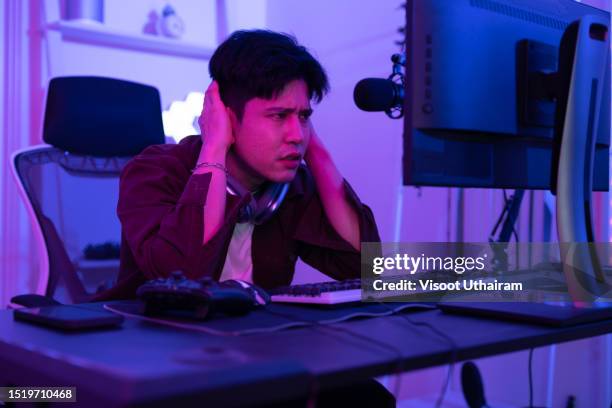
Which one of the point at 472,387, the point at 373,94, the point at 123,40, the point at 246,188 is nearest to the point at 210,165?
the point at 246,188

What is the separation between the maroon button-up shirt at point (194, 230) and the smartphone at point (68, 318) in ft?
1.10

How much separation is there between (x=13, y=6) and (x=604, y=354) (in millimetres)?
2641

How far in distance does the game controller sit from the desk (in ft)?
0.15

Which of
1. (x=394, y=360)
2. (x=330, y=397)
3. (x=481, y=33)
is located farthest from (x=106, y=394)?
(x=481, y=33)

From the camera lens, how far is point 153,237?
1225 mm

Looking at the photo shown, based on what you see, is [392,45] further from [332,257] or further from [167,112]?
[332,257]

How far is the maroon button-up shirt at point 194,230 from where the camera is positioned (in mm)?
1196

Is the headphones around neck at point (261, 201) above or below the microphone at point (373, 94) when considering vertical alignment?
below

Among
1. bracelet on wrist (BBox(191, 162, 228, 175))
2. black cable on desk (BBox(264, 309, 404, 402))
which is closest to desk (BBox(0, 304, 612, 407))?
black cable on desk (BBox(264, 309, 404, 402))

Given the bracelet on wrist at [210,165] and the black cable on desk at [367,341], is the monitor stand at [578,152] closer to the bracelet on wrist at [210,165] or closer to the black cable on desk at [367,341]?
the black cable on desk at [367,341]


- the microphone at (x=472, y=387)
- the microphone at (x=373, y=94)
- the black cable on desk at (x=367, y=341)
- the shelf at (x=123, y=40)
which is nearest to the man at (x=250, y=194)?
the microphone at (x=373, y=94)

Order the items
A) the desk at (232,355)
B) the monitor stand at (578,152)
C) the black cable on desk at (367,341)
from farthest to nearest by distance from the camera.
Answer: the monitor stand at (578,152)
the black cable on desk at (367,341)
the desk at (232,355)

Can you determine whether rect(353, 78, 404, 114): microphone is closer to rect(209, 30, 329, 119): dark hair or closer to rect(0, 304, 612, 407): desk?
rect(209, 30, 329, 119): dark hair

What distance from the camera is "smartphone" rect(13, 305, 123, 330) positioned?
778 millimetres
